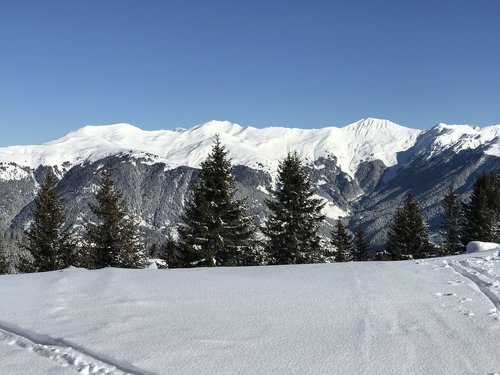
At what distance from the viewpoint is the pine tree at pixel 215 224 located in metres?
27.2

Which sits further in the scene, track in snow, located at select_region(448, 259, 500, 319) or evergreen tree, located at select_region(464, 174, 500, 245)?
evergreen tree, located at select_region(464, 174, 500, 245)

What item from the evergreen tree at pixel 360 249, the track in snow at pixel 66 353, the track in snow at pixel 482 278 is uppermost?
the track in snow at pixel 482 278

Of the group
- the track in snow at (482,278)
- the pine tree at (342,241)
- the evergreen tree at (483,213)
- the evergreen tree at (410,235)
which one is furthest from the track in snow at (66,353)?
the pine tree at (342,241)

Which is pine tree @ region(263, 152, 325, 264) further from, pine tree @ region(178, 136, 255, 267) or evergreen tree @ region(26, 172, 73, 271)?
evergreen tree @ region(26, 172, 73, 271)

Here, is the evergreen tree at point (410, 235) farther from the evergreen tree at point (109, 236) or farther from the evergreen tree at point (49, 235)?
the evergreen tree at point (49, 235)

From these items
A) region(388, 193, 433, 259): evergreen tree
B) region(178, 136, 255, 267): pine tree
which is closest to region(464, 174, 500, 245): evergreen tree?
region(388, 193, 433, 259): evergreen tree

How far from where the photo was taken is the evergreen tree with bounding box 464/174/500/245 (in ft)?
131

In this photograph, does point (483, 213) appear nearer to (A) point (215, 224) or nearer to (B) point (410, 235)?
(B) point (410, 235)

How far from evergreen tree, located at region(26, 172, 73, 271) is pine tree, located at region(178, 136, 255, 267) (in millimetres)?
8389

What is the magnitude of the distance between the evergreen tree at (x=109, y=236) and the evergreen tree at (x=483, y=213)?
30696 mm

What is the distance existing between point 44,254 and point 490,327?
28106mm

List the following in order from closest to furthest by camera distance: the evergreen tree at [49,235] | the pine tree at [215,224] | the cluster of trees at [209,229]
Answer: the pine tree at [215,224] < the cluster of trees at [209,229] < the evergreen tree at [49,235]

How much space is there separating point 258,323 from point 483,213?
3836cm

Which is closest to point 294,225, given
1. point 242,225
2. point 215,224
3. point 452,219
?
point 242,225
